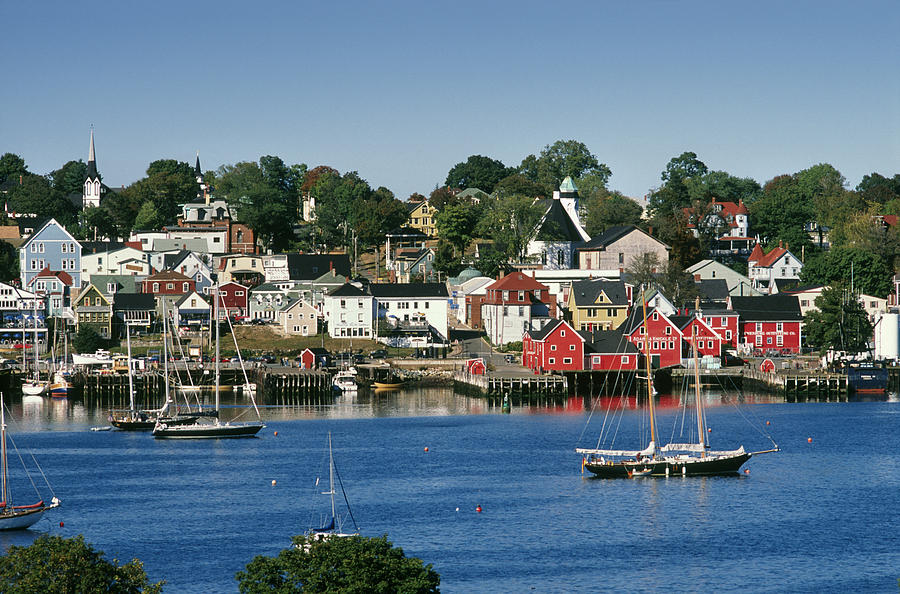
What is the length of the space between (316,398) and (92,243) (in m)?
56.4

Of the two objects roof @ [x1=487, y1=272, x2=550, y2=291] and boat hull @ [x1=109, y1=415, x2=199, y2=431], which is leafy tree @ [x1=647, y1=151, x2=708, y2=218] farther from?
boat hull @ [x1=109, y1=415, x2=199, y2=431]

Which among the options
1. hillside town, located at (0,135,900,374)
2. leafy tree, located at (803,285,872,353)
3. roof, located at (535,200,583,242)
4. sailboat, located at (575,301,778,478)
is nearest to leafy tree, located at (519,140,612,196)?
hillside town, located at (0,135,900,374)

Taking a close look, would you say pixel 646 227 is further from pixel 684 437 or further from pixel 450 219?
pixel 684 437

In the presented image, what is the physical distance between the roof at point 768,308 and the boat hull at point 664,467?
51.9m

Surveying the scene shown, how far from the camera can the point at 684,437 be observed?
258 ft

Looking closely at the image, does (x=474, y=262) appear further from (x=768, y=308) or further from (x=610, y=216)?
(x=768, y=308)

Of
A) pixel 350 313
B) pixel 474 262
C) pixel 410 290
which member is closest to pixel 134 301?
pixel 350 313

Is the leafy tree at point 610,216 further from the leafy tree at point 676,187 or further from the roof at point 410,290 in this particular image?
the roof at point 410,290

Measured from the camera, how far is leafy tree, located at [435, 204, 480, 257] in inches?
5891

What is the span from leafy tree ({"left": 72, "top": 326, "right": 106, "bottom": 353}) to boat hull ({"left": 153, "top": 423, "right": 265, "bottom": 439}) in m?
35.9

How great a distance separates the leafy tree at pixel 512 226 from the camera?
142 meters

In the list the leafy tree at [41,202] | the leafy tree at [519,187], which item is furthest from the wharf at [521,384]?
the leafy tree at [41,202]

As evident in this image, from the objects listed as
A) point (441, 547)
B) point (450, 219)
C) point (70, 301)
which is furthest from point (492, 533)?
point (450, 219)

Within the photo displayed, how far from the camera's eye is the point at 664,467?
66.8 meters
